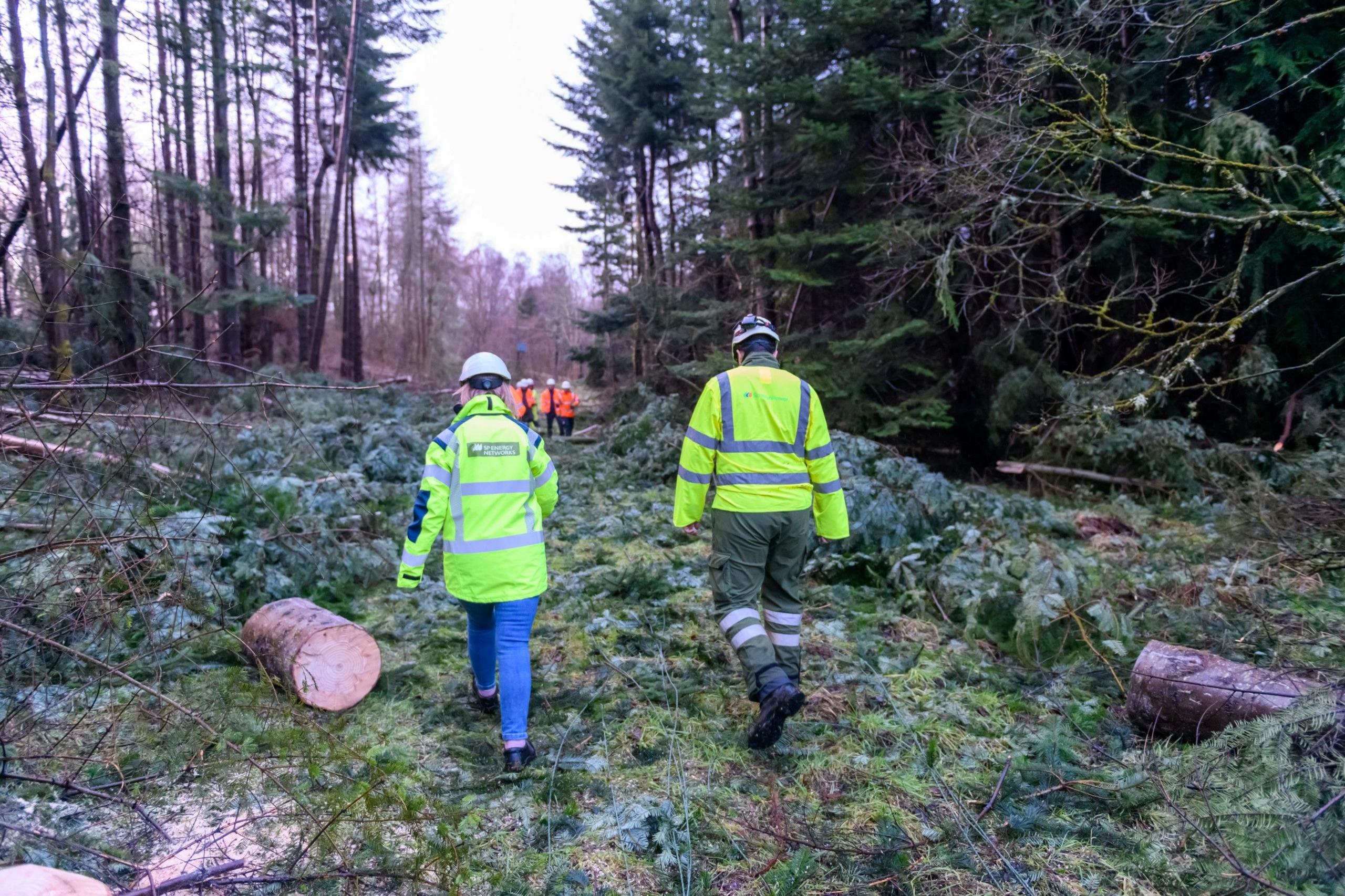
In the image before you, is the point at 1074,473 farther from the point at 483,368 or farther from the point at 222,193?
the point at 222,193

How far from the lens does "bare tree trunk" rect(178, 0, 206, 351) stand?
10.4 m

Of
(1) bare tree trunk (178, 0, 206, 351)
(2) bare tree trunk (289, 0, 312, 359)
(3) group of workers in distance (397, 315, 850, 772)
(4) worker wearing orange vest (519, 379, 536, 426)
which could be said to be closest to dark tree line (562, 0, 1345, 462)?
(3) group of workers in distance (397, 315, 850, 772)

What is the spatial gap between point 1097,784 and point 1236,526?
4.23 m

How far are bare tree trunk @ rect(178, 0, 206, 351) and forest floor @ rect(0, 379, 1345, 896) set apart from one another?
520 cm

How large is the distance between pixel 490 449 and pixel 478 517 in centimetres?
35

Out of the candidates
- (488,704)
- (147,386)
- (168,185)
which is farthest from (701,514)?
(168,185)

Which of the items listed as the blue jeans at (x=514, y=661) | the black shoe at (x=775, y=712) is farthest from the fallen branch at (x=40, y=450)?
the black shoe at (x=775, y=712)

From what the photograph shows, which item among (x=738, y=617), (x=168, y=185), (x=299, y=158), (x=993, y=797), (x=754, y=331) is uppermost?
(x=299, y=158)

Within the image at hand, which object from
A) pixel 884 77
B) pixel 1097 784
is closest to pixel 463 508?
pixel 1097 784

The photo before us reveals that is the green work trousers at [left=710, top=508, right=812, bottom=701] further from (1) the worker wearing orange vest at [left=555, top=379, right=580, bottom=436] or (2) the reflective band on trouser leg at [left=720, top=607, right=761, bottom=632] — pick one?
(1) the worker wearing orange vest at [left=555, top=379, right=580, bottom=436]

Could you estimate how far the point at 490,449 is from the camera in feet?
12.1

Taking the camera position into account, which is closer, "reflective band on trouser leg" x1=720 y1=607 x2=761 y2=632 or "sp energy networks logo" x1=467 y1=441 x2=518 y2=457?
"sp energy networks logo" x1=467 y1=441 x2=518 y2=457

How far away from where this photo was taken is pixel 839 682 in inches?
183

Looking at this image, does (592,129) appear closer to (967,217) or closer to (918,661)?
(967,217)
